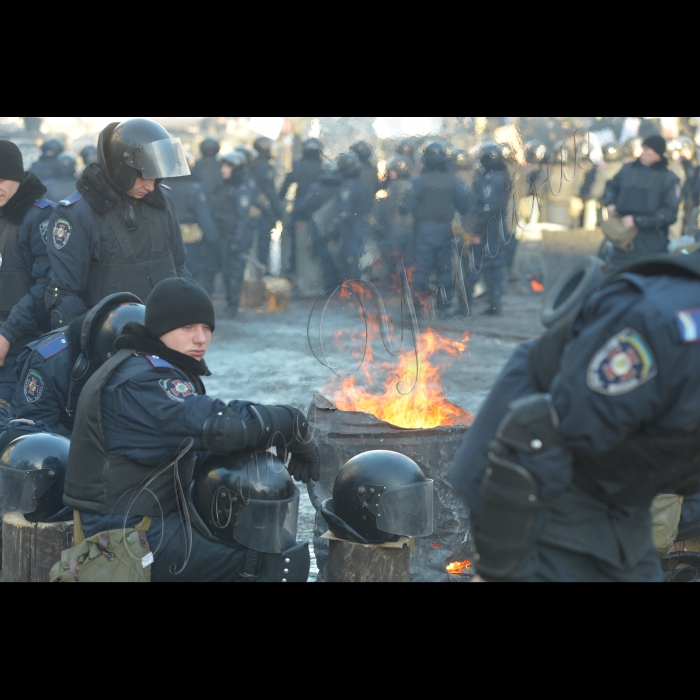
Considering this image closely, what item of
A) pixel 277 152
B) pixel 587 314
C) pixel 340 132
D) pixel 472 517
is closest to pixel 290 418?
pixel 472 517

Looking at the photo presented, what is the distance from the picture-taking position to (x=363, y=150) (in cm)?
1093

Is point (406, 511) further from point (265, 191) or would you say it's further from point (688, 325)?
point (265, 191)

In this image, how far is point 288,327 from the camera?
11906mm

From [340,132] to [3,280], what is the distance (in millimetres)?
5931

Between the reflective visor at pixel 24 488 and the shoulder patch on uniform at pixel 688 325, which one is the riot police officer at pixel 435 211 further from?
the shoulder patch on uniform at pixel 688 325

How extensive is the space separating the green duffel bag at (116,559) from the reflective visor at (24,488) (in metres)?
0.54

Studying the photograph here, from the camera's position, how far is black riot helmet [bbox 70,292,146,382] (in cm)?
470

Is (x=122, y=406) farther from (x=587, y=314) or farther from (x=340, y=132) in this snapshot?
(x=340, y=132)

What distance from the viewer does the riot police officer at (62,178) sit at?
14.2m

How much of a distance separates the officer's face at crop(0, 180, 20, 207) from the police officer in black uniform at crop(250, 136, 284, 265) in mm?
7739

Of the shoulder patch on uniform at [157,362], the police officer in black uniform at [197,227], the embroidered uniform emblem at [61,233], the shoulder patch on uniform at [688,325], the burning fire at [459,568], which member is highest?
the shoulder patch on uniform at [688,325]

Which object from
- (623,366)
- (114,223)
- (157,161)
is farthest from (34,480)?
(623,366)

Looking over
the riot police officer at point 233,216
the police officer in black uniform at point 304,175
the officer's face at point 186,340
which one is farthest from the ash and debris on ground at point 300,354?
the officer's face at point 186,340

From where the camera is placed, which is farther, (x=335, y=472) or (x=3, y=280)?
(x=3, y=280)
